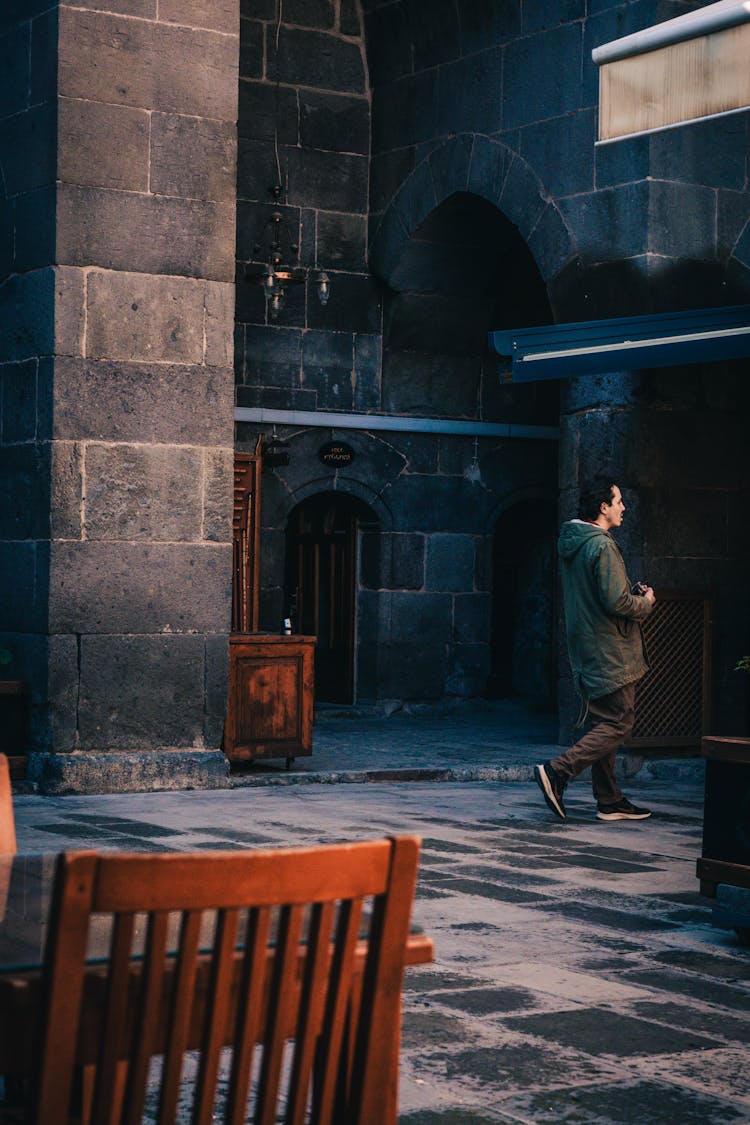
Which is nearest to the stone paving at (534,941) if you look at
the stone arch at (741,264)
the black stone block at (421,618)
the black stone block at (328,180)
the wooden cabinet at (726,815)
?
the wooden cabinet at (726,815)

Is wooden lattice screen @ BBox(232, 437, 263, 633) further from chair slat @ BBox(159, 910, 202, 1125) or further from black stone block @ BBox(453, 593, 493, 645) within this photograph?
chair slat @ BBox(159, 910, 202, 1125)

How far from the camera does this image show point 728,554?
1286 centimetres

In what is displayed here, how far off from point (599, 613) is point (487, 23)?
6.76 m

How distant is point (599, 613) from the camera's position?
30.7 ft

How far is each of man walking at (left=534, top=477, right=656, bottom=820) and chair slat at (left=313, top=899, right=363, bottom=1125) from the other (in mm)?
6898

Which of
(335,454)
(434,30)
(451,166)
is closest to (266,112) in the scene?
(434,30)

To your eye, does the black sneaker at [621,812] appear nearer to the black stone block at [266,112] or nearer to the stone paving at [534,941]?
the stone paving at [534,941]

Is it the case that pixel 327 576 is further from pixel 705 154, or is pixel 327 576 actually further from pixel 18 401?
pixel 18 401

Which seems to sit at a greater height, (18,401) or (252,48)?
(252,48)

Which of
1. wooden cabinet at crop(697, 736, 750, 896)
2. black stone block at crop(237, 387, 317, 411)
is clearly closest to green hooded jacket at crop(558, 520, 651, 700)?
wooden cabinet at crop(697, 736, 750, 896)

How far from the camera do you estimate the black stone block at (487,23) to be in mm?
13930

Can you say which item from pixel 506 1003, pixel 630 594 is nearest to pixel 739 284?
pixel 630 594

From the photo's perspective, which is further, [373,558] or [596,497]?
[373,558]

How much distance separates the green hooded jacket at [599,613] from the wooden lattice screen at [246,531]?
15.8 feet
